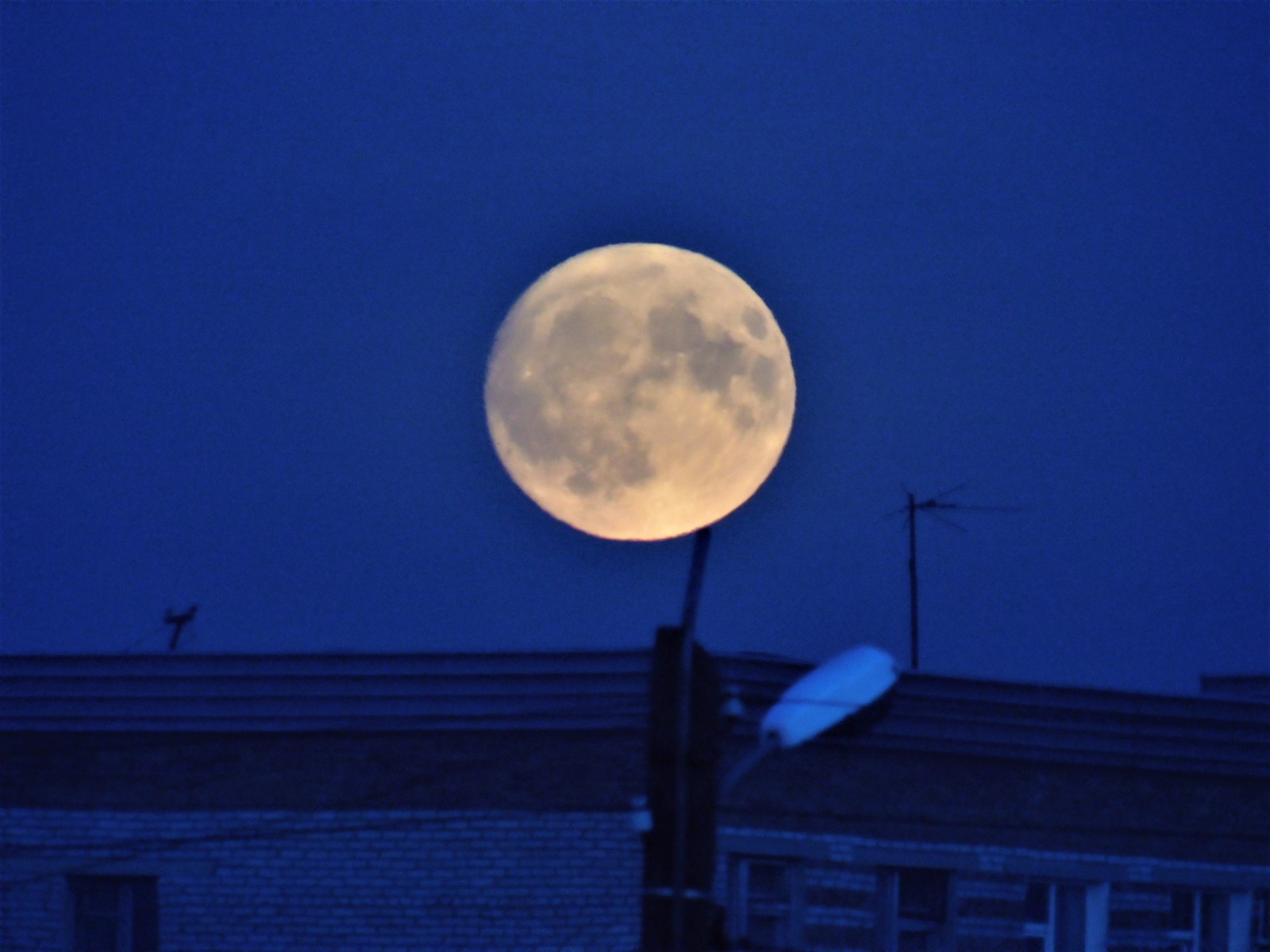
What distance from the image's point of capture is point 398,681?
15.0 metres


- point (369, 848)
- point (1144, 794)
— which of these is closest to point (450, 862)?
point (369, 848)

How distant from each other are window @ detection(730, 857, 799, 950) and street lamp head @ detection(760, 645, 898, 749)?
13.4 feet

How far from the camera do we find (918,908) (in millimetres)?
16766

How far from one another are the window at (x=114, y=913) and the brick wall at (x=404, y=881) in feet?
1.24

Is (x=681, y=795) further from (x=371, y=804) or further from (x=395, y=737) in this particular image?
(x=371, y=804)

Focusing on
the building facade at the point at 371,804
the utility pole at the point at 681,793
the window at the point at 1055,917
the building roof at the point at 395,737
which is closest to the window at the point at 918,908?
the building roof at the point at 395,737

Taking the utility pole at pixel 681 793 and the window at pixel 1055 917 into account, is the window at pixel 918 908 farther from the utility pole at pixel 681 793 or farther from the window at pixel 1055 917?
the utility pole at pixel 681 793

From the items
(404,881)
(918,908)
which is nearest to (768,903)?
(918,908)

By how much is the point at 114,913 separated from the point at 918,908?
7294 mm

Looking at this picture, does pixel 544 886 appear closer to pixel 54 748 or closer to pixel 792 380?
pixel 54 748

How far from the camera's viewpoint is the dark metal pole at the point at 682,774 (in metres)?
9.34

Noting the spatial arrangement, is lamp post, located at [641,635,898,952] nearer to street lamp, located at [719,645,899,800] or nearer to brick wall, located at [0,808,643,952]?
street lamp, located at [719,645,899,800]

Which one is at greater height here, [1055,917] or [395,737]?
[395,737]

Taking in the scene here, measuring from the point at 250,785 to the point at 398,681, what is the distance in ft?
5.26
